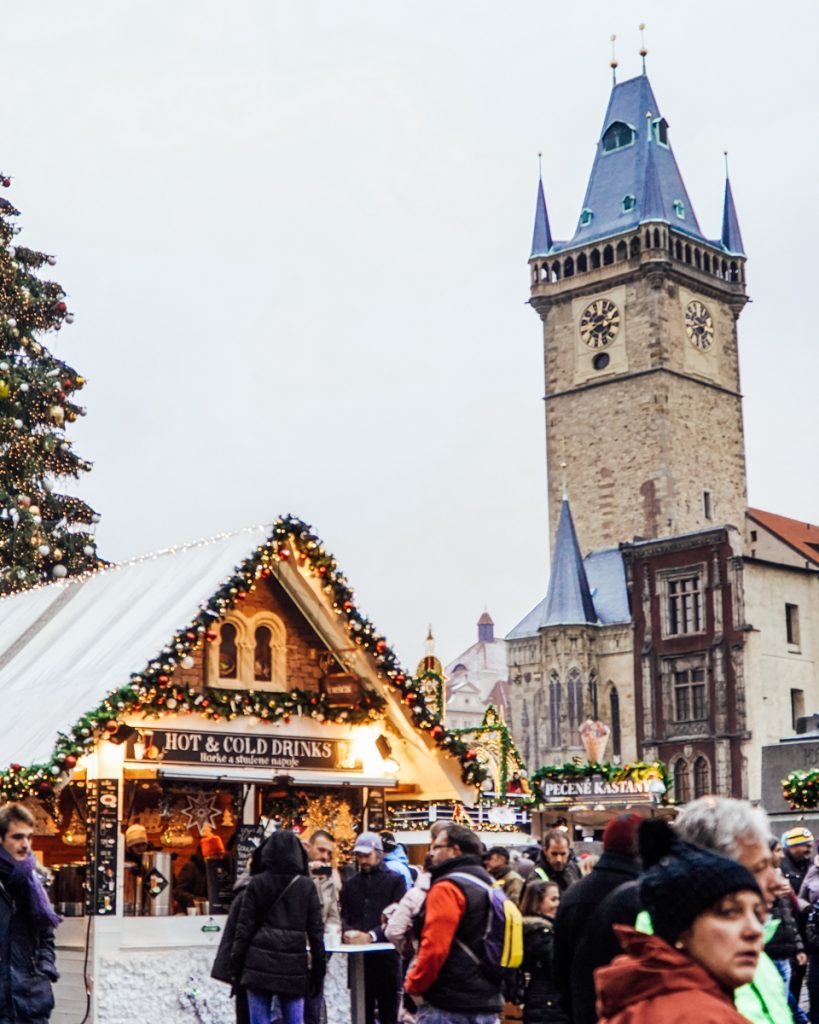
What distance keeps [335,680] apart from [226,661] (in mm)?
1124

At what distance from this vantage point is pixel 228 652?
14.8m

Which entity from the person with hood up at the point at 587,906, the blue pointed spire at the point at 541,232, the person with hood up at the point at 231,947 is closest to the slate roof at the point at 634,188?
the blue pointed spire at the point at 541,232

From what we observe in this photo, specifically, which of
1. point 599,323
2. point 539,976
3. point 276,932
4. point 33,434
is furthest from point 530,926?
point 599,323

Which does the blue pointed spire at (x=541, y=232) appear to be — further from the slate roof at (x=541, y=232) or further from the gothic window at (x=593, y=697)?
the gothic window at (x=593, y=697)

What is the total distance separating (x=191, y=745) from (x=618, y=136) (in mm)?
64158

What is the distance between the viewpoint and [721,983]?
3496 mm

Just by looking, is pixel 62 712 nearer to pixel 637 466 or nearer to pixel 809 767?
pixel 809 767

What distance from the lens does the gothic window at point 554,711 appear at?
60188mm

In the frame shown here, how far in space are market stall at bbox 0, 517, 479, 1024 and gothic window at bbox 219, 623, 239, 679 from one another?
1cm

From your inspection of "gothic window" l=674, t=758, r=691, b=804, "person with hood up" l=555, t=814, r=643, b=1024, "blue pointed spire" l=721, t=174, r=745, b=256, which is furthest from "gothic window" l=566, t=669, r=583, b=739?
"person with hood up" l=555, t=814, r=643, b=1024

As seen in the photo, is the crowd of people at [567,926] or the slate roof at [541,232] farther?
the slate roof at [541,232]

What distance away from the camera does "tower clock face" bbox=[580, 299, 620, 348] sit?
69.2 m

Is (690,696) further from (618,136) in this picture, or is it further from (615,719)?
(618,136)

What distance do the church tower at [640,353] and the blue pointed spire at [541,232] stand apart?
0.08m
